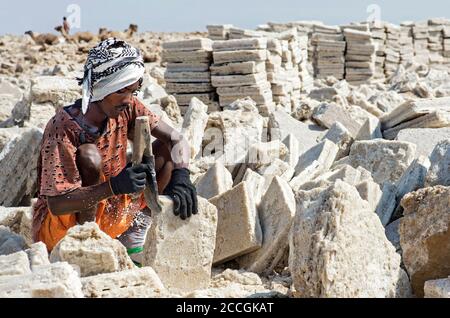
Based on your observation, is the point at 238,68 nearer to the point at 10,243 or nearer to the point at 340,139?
the point at 340,139

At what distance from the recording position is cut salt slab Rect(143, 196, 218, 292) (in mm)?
3816

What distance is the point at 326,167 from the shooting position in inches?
242

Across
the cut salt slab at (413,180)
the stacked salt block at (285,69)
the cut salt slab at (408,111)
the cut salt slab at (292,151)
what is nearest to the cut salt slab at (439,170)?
the cut salt slab at (413,180)

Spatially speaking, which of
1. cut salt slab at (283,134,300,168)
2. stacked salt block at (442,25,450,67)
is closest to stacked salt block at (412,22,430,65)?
stacked salt block at (442,25,450,67)

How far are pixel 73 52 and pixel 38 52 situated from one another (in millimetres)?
1497

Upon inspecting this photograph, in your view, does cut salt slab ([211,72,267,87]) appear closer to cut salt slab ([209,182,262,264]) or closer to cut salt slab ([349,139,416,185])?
cut salt slab ([349,139,416,185])

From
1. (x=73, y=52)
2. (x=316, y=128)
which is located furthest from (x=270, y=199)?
(x=73, y=52)

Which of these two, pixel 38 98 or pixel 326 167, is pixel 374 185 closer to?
pixel 326 167

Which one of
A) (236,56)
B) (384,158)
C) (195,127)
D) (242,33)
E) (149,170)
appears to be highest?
(242,33)

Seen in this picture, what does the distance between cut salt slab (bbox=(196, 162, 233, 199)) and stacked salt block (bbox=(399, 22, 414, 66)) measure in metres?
17.2

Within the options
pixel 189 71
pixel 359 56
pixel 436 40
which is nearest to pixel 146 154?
pixel 189 71

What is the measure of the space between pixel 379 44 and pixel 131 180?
721 inches

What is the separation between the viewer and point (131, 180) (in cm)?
375

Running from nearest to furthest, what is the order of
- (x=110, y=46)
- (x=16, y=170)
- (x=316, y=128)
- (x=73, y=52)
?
(x=110, y=46) < (x=16, y=170) < (x=316, y=128) < (x=73, y=52)
